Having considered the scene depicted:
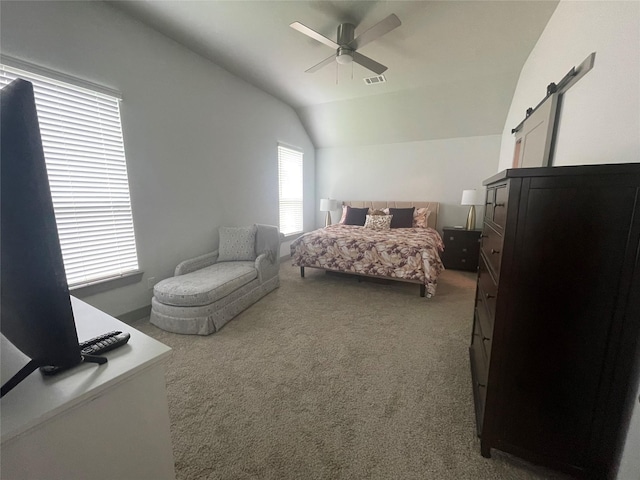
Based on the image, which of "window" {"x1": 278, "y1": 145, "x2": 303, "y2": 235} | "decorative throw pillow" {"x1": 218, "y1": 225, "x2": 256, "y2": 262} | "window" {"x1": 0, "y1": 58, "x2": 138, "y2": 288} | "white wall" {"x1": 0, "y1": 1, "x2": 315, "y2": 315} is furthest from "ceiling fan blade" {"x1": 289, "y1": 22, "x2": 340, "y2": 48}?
"window" {"x1": 278, "y1": 145, "x2": 303, "y2": 235}

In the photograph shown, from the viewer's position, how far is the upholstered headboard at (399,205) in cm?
476

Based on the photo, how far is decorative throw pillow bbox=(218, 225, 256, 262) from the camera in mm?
3219

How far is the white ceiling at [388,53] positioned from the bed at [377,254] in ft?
6.21

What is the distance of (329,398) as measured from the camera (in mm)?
1618

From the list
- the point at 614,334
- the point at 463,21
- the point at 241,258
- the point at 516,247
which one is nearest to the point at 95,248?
the point at 241,258

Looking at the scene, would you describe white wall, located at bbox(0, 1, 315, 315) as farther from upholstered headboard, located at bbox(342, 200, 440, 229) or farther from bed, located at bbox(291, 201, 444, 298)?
upholstered headboard, located at bbox(342, 200, 440, 229)

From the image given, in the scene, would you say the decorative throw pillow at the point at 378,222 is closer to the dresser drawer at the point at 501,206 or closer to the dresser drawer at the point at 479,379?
the dresser drawer at the point at 479,379

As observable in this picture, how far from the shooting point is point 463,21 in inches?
93.4

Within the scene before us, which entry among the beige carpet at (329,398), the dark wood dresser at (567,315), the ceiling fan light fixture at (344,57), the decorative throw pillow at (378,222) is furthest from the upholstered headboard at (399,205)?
the dark wood dresser at (567,315)

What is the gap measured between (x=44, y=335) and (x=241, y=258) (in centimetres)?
264

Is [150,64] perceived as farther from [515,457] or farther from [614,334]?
[515,457]

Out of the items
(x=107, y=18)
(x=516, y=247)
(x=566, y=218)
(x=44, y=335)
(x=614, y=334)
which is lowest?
(x=614, y=334)

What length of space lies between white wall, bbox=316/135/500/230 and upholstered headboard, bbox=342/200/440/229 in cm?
14

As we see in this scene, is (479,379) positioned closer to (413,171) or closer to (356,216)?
(356,216)
